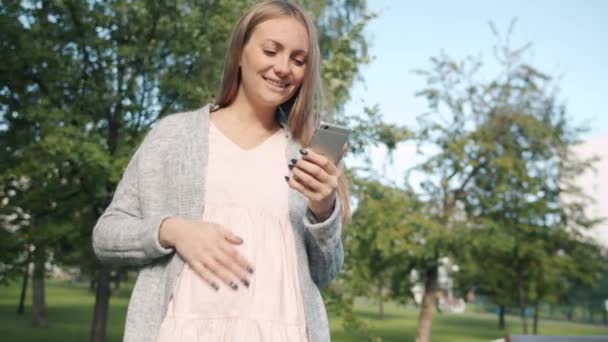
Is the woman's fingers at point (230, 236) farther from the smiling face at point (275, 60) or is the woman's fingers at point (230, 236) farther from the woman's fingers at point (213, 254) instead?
the smiling face at point (275, 60)

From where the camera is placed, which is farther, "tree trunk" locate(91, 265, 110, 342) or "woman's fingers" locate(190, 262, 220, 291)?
"tree trunk" locate(91, 265, 110, 342)

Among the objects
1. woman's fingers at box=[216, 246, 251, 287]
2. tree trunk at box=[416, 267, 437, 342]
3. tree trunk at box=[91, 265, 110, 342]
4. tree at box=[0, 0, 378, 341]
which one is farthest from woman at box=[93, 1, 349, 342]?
tree trunk at box=[416, 267, 437, 342]

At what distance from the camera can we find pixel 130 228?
1.52 m

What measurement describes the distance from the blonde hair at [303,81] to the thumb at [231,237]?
0.88ft

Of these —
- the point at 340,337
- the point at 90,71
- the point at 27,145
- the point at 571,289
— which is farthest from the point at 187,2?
the point at 571,289

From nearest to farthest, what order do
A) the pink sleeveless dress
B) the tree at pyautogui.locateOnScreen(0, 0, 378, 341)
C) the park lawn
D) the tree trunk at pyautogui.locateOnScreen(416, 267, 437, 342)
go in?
the pink sleeveless dress → the tree at pyautogui.locateOnScreen(0, 0, 378, 341) → the tree trunk at pyautogui.locateOnScreen(416, 267, 437, 342) → the park lawn

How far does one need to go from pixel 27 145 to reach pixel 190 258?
31.1ft

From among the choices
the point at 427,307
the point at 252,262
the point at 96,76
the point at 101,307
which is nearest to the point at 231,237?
the point at 252,262

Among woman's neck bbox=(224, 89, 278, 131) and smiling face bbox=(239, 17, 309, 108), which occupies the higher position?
smiling face bbox=(239, 17, 309, 108)

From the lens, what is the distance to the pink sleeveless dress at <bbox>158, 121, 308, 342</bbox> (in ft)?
4.83

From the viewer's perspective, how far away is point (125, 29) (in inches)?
413

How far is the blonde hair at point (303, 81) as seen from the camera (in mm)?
1638

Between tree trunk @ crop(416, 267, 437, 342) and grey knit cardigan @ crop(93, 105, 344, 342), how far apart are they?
18981 millimetres

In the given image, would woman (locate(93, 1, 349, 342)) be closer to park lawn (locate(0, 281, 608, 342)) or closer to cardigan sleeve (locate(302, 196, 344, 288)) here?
cardigan sleeve (locate(302, 196, 344, 288))
